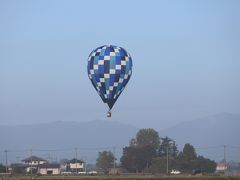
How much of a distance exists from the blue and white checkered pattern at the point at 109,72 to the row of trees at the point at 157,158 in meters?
52.5

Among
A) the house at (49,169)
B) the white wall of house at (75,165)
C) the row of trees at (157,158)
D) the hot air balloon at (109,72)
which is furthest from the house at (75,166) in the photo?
the hot air balloon at (109,72)

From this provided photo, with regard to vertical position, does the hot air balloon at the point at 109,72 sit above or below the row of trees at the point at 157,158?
above

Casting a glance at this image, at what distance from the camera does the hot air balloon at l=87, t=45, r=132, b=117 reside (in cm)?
6569

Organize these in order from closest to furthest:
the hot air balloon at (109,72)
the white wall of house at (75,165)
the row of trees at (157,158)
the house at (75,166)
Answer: the hot air balloon at (109,72) → the row of trees at (157,158) → the house at (75,166) → the white wall of house at (75,165)

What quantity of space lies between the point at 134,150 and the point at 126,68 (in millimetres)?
70946

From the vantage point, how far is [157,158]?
5246 inches

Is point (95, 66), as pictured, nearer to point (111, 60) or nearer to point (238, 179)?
point (111, 60)

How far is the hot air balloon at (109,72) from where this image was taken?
65.7m

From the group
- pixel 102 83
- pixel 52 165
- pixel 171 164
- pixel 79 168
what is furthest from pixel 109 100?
pixel 79 168

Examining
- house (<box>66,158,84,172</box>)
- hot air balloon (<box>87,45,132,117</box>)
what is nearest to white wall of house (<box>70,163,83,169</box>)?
house (<box>66,158,84,172</box>)

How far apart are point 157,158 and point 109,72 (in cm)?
6945

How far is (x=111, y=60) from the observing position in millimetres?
65938

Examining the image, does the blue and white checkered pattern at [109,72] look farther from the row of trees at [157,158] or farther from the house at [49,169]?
the house at [49,169]

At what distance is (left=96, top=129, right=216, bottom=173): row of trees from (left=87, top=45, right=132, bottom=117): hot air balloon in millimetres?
52525
